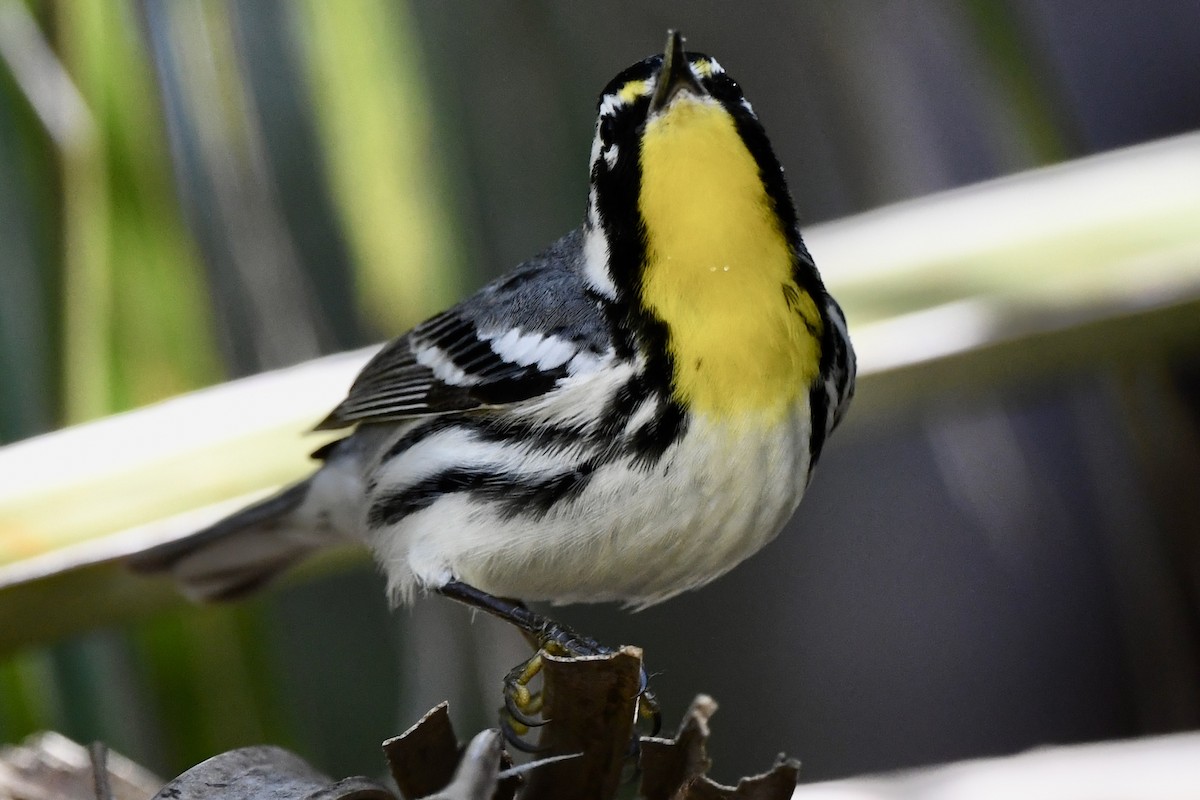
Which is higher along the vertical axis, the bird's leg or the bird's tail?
the bird's tail

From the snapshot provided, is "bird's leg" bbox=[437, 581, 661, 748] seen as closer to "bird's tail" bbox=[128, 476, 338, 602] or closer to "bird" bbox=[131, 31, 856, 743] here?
"bird" bbox=[131, 31, 856, 743]

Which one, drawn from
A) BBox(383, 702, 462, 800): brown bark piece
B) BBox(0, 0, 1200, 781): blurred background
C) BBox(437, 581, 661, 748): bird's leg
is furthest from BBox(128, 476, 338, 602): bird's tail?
BBox(383, 702, 462, 800): brown bark piece

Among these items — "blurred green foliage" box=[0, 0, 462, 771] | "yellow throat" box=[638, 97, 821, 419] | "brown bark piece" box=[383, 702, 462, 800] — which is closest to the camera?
"brown bark piece" box=[383, 702, 462, 800]

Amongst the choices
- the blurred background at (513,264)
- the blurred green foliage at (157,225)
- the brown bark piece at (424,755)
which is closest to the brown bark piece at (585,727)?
the brown bark piece at (424,755)

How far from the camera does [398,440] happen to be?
37.5 inches

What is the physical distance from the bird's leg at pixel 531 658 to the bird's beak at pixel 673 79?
1.07ft

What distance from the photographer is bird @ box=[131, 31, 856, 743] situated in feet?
2.44

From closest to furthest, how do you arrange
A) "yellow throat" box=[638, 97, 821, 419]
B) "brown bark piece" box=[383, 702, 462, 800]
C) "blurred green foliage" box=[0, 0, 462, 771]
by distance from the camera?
"brown bark piece" box=[383, 702, 462, 800] → "yellow throat" box=[638, 97, 821, 419] → "blurred green foliage" box=[0, 0, 462, 771]

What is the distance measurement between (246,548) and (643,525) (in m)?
0.44

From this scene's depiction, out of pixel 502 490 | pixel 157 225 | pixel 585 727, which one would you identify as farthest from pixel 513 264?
pixel 585 727

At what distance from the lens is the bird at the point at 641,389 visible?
0.74 metres

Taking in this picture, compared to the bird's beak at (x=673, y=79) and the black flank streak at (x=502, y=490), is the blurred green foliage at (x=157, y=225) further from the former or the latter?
the bird's beak at (x=673, y=79)

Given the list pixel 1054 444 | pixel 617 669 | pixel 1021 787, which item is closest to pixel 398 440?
pixel 617 669

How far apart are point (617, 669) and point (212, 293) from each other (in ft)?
3.11
